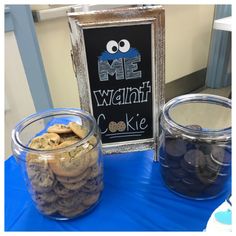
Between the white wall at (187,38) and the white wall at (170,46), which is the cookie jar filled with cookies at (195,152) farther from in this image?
the white wall at (187,38)

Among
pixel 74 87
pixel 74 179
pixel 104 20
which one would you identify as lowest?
pixel 74 87

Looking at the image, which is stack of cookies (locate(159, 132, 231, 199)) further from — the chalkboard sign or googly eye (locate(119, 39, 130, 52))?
googly eye (locate(119, 39, 130, 52))

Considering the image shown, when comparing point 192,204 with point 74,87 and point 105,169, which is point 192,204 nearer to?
point 105,169

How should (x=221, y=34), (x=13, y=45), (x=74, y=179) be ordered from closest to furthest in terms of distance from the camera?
1. (x=74, y=179)
2. (x=13, y=45)
3. (x=221, y=34)

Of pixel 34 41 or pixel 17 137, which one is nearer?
pixel 17 137

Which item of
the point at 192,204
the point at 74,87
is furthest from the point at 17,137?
the point at 74,87

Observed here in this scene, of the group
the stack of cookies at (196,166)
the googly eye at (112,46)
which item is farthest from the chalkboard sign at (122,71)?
the stack of cookies at (196,166)

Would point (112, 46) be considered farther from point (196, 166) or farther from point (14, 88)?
point (14, 88)

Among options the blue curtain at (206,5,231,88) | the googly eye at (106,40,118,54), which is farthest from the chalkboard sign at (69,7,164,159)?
the blue curtain at (206,5,231,88)
